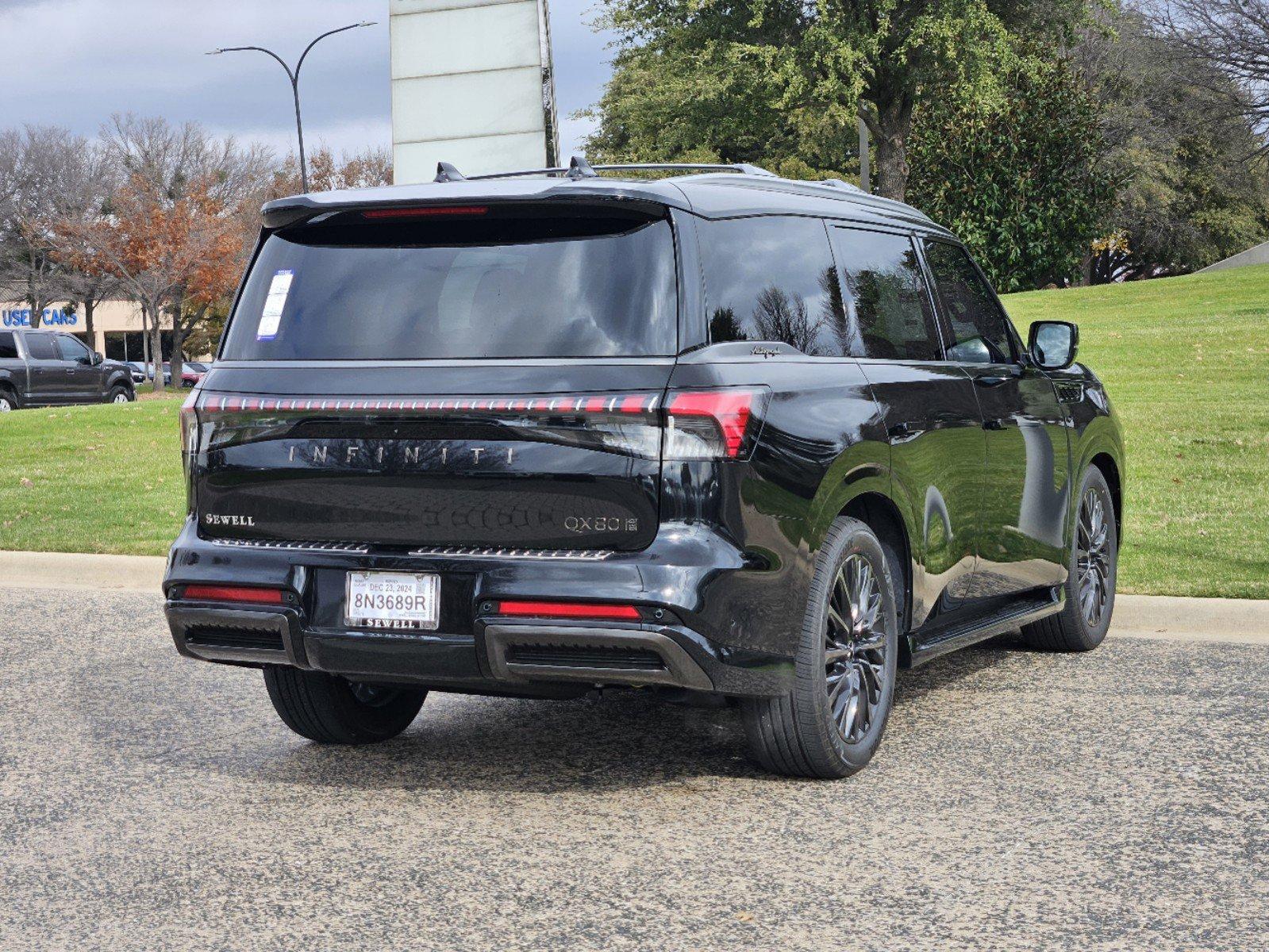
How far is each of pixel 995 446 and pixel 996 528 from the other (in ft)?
1.08

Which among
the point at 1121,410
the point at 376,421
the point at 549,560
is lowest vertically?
the point at 1121,410

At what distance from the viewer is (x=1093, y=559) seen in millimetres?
7820

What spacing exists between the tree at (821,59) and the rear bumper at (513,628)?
28.8 metres

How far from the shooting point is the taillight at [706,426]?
4.66 m

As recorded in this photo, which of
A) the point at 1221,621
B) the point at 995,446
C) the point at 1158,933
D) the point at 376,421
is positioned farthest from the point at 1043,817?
the point at 1221,621

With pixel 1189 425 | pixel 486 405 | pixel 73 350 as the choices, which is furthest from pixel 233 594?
pixel 73 350

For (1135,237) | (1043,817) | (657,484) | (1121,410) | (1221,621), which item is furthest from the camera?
(1135,237)

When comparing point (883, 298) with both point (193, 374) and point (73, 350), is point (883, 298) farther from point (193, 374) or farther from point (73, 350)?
point (73, 350)

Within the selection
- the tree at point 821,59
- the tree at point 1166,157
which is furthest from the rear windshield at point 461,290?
the tree at point 1166,157

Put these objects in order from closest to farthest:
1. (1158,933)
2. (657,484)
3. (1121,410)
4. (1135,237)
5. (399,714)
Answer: (1158,933), (657,484), (399,714), (1121,410), (1135,237)

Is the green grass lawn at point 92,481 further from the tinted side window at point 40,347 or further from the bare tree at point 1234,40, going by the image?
the bare tree at point 1234,40

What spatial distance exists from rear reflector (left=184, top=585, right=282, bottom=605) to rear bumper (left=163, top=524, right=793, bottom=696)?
2cm

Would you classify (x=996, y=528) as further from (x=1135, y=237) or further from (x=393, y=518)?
(x=1135, y=237)

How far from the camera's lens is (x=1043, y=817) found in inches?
196
